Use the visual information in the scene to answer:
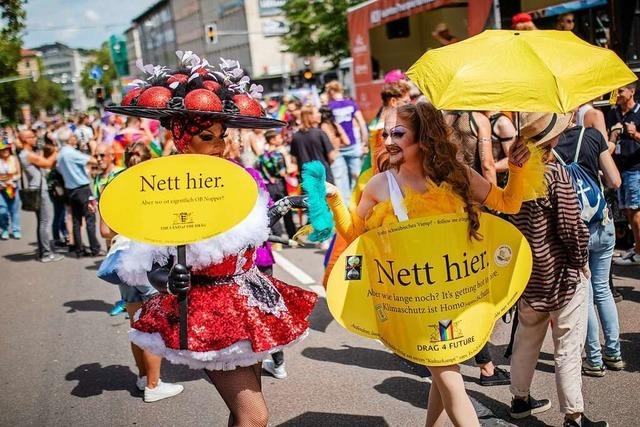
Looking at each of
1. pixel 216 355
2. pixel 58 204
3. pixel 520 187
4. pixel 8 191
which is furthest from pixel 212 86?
pixel 8 191

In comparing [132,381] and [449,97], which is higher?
[449,97]

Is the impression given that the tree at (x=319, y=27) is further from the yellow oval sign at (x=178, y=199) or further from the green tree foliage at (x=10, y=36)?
the yellow oval sign at (x=178, y=199)

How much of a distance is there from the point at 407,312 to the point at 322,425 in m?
1.44

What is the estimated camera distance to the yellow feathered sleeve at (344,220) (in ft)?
10.2

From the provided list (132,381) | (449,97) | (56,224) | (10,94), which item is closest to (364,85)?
(56,224)

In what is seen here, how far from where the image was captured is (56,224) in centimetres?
1134

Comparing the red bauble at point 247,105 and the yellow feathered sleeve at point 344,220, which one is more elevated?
the red bauble at point 247,105

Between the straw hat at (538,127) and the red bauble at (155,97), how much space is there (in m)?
1.73

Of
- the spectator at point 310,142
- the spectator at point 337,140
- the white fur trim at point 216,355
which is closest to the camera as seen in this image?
the white fur trim at point 216,355

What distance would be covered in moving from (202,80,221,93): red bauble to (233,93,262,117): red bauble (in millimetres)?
88

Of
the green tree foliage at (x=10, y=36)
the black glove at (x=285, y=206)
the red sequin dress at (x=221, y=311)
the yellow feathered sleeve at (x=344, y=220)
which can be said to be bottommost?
the red sequin dress at (x=221, y=311)

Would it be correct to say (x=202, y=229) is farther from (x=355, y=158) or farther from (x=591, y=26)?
(x=591, y=26)

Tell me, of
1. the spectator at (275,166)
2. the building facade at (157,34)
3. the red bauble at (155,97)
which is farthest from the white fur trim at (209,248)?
the building facade at (157,34)

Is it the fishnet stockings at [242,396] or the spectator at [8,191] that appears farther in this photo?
the spectator at [8,191]
